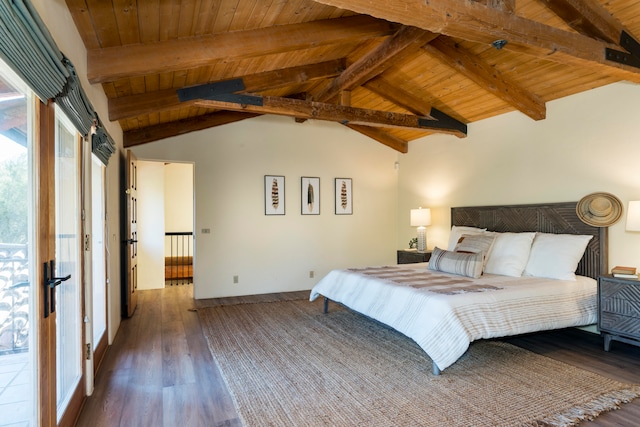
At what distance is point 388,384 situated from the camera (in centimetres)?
273

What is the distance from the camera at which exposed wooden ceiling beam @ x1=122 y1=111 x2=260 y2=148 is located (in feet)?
17.3

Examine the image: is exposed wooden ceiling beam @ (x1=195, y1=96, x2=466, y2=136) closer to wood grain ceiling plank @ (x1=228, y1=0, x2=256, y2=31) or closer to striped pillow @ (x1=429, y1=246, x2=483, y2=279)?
wood grain ceiling plank @ (x1=228, y1=0, x2=256, y2=31)

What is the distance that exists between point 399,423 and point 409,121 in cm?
393

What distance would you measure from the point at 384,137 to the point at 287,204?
2.17 m

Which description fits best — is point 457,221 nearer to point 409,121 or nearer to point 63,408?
point 409,121

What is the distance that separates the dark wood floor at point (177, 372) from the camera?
230 cm

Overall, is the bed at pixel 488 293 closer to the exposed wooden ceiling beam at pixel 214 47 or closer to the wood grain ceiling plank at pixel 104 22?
the exposed wooden ceiling beam at pixel 214 47

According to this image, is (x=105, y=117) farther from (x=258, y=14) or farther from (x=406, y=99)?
(x=406, y=99)

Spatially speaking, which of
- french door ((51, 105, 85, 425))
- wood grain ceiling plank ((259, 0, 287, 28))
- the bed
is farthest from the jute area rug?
wood grain ceiling plank ((259, 0, 287, 28))

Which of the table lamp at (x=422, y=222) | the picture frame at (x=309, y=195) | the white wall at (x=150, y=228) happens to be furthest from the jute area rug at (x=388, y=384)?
the white wall at (x=150, y=228)

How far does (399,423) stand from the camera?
2209 mm

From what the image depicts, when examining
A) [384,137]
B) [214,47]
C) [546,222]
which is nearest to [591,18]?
[546,222]

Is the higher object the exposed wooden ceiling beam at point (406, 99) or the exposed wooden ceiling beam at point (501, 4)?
the exposed wooden ceiling beam at point (406, 99)

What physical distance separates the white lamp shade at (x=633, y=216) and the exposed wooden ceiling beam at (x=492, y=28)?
43.7 inches
